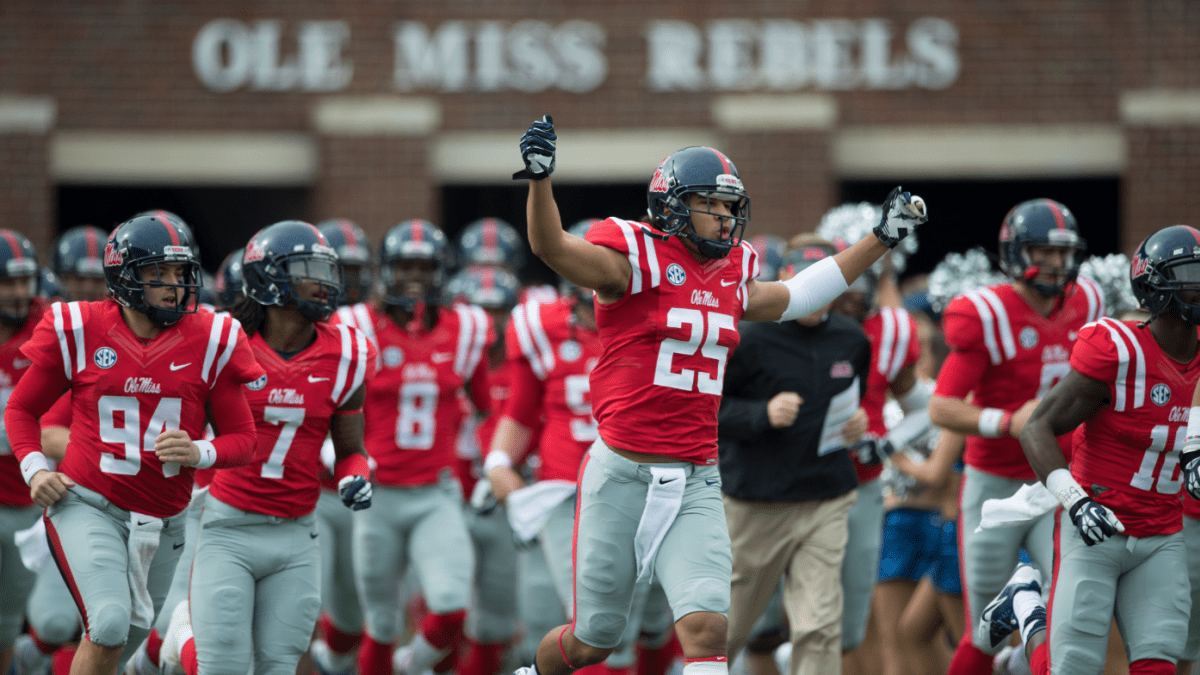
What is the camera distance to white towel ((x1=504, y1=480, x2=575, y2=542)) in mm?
6230

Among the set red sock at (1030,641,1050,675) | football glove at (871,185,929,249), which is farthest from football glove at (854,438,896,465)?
football glove at (871,185,929,249)

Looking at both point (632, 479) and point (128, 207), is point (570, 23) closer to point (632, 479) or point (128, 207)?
point (128, 207)

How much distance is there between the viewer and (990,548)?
5.76 metres

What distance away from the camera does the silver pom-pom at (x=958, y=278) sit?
27.3 ft

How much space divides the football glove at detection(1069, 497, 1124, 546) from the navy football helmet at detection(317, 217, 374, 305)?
4164mm

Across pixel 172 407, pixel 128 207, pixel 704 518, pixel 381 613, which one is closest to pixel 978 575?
pixel 704 518

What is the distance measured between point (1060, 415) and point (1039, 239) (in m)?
1.33

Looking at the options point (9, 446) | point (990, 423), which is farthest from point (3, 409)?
point (990, 423)

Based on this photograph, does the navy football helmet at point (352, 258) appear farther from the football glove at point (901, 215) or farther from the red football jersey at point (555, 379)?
the football glove at point (901, 215)

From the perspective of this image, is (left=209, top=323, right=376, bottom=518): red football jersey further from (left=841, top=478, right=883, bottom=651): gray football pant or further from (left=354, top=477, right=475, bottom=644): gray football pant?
(left=841, top=478, right=883, bottom=651): gray football pant

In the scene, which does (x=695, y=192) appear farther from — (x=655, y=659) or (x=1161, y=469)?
(x=655, y=659)

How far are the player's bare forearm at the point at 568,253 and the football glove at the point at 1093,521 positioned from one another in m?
1.81

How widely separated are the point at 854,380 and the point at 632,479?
1.65m

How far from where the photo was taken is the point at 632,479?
459cm
